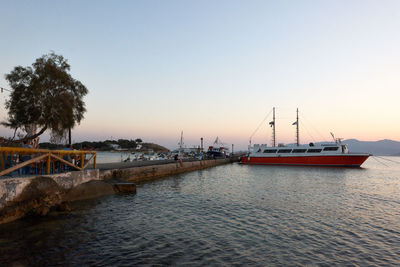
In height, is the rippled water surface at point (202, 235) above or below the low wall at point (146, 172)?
below

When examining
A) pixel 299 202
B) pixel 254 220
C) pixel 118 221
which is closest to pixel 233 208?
pixel 254 220

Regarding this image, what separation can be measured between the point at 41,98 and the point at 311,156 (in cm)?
4708

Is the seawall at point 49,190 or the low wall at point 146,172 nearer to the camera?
the seawall at point 49,190

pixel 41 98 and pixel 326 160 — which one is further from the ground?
pixel 41 98

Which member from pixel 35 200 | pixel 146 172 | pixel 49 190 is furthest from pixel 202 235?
pixel 146 172

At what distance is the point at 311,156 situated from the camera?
47156 mm

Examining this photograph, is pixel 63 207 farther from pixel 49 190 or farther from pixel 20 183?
pixel 20 183

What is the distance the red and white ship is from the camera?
148 ft

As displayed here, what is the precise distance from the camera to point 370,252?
24.6 feet

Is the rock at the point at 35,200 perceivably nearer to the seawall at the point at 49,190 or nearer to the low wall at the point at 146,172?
the seawall at the point at 49,190

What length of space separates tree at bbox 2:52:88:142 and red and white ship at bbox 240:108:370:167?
42733mm

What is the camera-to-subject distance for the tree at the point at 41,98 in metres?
19.2

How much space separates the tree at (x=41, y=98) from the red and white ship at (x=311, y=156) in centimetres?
4273

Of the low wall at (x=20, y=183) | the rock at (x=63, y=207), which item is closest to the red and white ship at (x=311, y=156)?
the low wall at (x=20, y=183)
